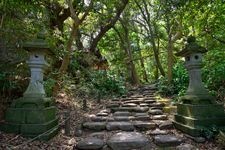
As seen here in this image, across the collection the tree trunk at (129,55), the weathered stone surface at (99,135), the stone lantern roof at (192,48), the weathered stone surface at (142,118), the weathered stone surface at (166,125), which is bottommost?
the weathered stone surface at (99,135)

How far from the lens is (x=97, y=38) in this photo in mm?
15289

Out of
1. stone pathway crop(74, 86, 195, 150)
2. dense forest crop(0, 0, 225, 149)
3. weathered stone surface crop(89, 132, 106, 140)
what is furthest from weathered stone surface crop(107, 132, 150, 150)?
dense forest crop(0, 0, 225, 149)

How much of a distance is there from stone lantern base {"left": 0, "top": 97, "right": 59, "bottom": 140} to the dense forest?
690 millimetres

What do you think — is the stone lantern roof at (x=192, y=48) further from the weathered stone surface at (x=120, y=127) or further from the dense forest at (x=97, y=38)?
the weathered stone surface at (x=120, y=127)

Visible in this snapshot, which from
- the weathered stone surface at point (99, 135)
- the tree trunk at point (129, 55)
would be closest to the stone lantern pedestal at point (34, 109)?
the weathered stone surface at point (99, 135)

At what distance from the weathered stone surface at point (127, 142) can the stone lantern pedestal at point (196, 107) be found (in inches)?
42.3

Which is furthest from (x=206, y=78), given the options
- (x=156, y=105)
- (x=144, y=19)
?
(x=144, y=19)

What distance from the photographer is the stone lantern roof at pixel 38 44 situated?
5.78 metres

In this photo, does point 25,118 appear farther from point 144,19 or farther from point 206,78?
point 144,19

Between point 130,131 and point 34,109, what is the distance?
7.81ft

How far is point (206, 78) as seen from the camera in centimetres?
957

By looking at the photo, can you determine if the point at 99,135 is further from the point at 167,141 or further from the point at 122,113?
the point at 122,113

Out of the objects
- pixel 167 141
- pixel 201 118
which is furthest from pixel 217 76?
pixel 167 141

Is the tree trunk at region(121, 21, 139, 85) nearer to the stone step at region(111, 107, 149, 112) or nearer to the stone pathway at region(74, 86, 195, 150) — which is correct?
the stone pathway at region(74, 86, 195, 150)
